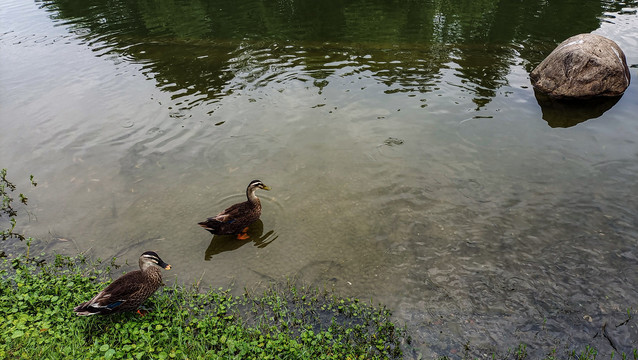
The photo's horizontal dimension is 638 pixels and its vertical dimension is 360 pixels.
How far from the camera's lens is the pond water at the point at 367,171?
24.0 feet

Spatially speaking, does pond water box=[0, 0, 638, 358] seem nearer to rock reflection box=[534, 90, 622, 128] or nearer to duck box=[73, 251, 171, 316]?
rock reflection box=[534, 90, 622, 128]

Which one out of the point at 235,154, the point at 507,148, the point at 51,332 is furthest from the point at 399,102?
the point at 51,332

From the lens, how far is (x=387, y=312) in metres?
6.82

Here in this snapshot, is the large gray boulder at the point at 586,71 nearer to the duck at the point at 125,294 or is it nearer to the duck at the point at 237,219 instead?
the duck at the point at 237,219

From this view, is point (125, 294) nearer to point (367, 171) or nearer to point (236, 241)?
point (236, 241)

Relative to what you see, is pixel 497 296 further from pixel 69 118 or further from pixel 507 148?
pixel 69 118

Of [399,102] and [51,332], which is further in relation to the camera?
[399,102]

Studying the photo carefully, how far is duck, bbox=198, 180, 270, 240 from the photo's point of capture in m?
8.42

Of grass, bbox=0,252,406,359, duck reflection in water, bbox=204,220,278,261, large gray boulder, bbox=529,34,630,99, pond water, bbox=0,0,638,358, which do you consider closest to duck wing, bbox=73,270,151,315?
grass, bbox=0,252,406,359

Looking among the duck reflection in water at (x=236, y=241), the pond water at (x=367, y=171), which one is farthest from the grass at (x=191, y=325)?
the duck reflection in water at (x=236, y=241)

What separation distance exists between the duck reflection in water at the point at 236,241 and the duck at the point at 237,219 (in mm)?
125

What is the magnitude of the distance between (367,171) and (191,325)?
6.16 metres

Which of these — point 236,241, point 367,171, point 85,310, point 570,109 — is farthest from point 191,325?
point 570,109

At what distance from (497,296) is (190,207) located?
23.7 ft
